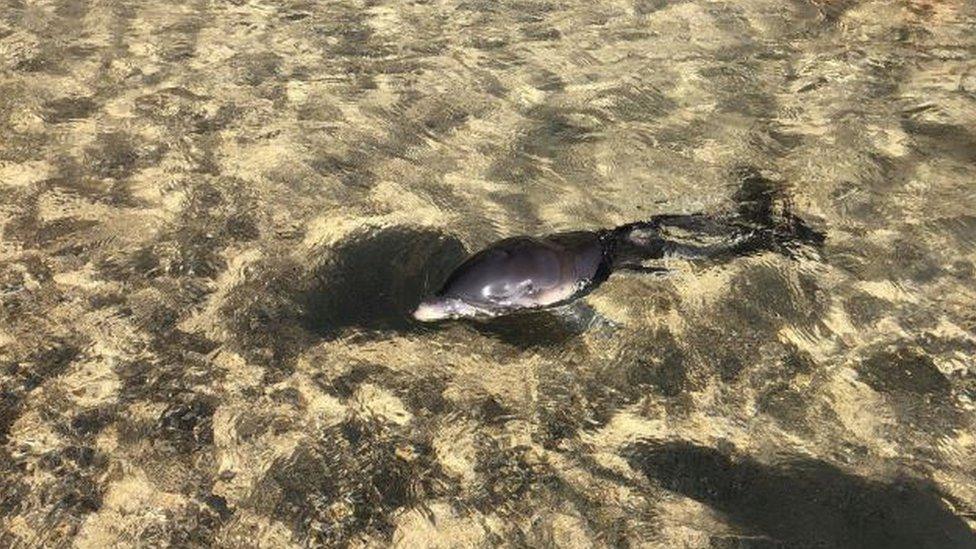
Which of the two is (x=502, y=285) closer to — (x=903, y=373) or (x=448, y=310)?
(x=448, y=310)

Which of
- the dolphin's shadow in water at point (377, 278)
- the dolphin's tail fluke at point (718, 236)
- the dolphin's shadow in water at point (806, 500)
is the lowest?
the dolphin's shadow in water at point (806, 500)

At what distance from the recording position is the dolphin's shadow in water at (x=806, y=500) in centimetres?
218

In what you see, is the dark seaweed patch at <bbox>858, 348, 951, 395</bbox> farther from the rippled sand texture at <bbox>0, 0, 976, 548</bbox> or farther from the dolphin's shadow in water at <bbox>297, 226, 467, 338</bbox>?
the dolphin's shadow in water at <bbox>297, 226, 467, 338</bbox>

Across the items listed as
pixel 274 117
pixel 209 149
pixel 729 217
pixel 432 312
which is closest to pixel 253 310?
pixel 432 312

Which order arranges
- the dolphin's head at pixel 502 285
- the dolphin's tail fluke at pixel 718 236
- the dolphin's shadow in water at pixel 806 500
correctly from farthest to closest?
1. the dolphin's tail fluke at pixel 718 236
2. the dolphin's head at pixel 502 285
3. the dolphin's shadow in water at pixel 806 500

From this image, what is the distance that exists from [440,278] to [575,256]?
471 millimetres

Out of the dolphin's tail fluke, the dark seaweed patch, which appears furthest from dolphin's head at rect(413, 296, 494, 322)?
the dark seaweed patch

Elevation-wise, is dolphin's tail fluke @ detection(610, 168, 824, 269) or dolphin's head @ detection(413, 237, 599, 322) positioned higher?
dolphin's head @ detection(413, 237, 599, 322)

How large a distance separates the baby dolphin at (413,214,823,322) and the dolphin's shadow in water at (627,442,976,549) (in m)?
0.64

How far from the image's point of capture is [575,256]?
289 cm

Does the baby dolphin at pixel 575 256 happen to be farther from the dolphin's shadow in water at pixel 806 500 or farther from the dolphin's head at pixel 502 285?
the dolphin's shadow in water at pixel 806 500

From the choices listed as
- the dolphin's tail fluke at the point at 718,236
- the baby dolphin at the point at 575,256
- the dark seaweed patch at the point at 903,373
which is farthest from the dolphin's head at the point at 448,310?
the dark seaweed patch at the point at 903,373

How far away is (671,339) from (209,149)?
2049mm

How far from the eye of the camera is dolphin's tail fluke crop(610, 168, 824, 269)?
3.06 meters
